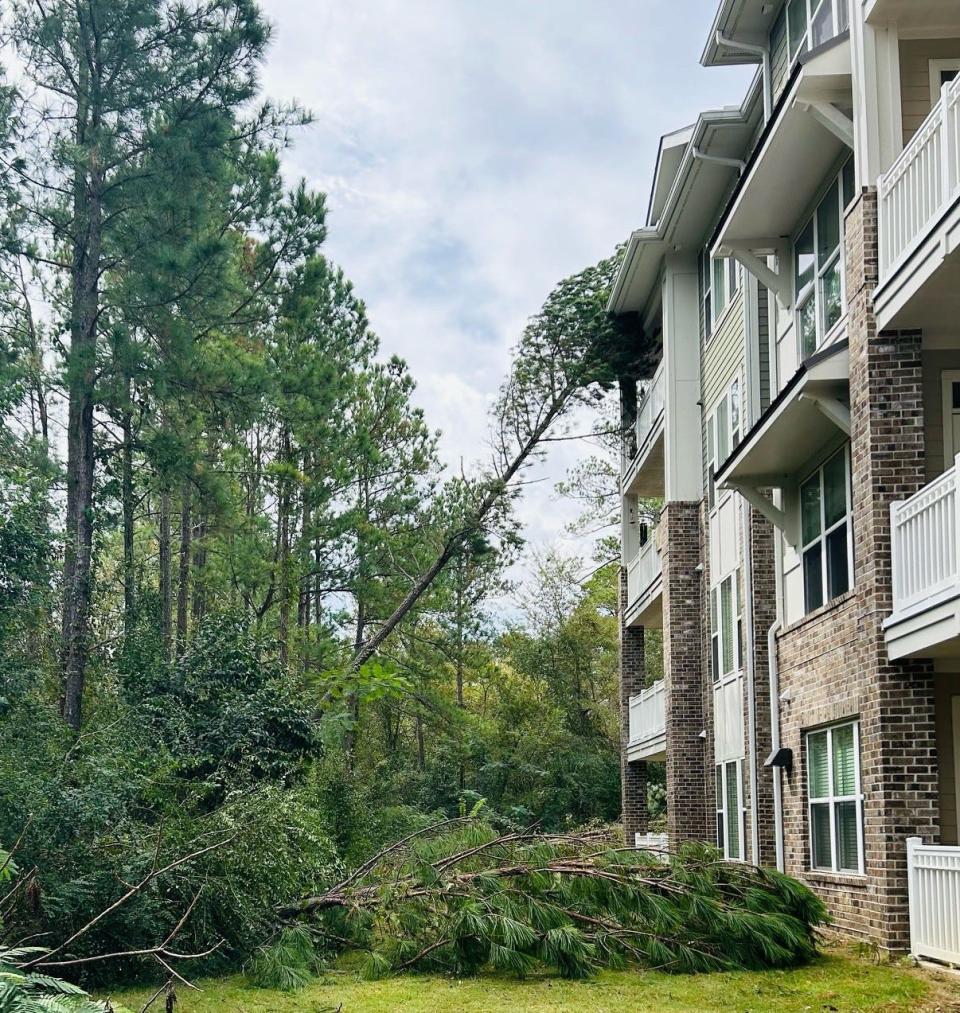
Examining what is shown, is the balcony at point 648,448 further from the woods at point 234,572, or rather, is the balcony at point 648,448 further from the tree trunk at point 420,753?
the tree trunk at point 420,753

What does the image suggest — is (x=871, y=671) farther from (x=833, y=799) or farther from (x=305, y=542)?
(x=305, y=542)

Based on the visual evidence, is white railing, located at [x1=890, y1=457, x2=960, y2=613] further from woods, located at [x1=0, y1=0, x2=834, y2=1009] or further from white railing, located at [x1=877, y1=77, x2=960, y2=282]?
woods, located at [x1=0, y1=0, x2=834, y2=1009]

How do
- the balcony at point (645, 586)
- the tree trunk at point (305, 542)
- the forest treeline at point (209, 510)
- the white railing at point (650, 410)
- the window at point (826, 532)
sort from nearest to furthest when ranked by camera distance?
the forest treeline at point (209, 510) → the window at point (826, 532) → the white railing at point (650, 410) → the balcony at point (645, 586) → the tree trunk at point (305, 542)

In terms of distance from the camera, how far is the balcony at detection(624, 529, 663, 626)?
25.8m

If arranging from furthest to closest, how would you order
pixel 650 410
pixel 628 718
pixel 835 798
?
pixel 628 718 < pixel 650 410 < pixel 835 798

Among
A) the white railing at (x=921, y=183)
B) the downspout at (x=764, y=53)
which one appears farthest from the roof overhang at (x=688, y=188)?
the white railing at (x=921, y=183)

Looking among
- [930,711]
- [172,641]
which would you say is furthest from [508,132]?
[930,711]

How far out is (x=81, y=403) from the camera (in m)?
22.6

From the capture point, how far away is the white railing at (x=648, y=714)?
81.5 feet

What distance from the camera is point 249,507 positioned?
3231 centimetres

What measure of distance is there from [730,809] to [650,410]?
9.55 m

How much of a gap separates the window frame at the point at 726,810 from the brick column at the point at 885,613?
21.2 ft

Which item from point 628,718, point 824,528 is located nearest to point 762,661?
point 824,528

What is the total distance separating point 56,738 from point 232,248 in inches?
419
